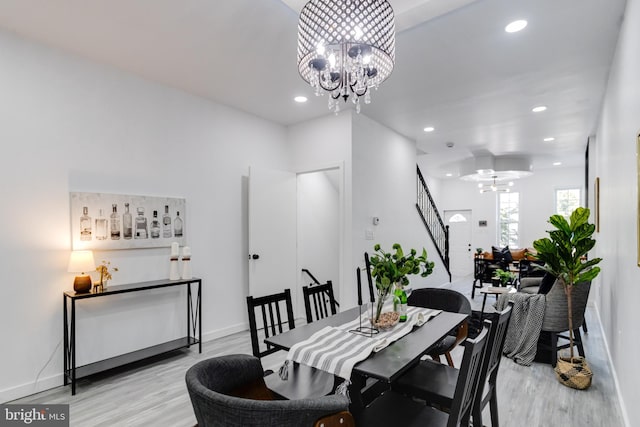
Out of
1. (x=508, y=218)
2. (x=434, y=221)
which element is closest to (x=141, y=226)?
(x=434, y=221)

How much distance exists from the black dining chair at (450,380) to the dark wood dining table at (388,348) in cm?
12

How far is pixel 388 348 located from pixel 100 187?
3004 mm

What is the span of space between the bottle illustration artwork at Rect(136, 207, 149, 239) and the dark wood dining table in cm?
225

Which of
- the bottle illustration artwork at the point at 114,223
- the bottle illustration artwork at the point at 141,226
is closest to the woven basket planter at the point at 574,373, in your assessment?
the bottle illustration artwork at the point at 141,226

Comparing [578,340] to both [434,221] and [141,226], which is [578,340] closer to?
[141,226]

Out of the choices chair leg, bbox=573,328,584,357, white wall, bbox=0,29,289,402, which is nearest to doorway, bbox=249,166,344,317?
white wall, bbox=0,29,289,402

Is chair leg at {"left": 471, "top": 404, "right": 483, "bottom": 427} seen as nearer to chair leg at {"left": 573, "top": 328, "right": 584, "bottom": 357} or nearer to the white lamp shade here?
chair leg at {"left": 573, "top": 328, "right": 584, "bottom": 357}

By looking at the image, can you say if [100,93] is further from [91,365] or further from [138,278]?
[91,365]

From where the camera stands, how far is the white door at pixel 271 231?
4.46 meters

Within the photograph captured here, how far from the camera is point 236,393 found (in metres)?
1.46

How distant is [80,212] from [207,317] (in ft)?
5.84

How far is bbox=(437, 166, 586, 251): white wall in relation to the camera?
29.6 feet

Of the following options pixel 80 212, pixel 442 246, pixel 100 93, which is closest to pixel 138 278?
pixel 80 212

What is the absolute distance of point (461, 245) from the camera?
34.7 feet
